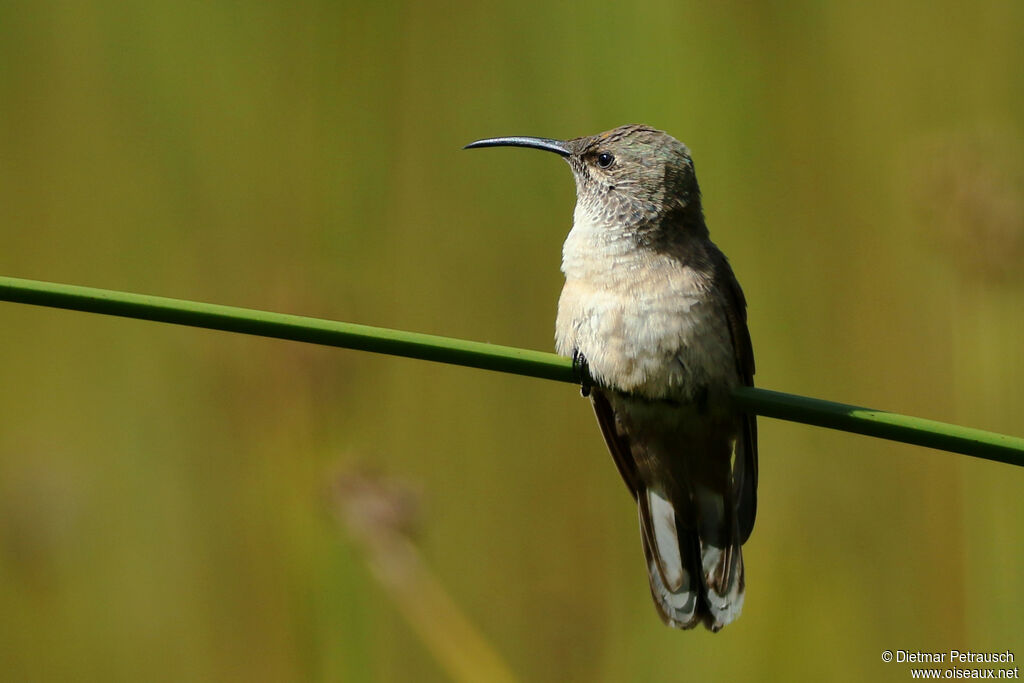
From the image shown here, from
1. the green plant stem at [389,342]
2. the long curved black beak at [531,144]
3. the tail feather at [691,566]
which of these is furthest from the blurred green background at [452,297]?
the green plant stem at [389,342]

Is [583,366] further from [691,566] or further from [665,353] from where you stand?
[691,566]

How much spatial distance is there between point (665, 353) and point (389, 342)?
1.23 metres

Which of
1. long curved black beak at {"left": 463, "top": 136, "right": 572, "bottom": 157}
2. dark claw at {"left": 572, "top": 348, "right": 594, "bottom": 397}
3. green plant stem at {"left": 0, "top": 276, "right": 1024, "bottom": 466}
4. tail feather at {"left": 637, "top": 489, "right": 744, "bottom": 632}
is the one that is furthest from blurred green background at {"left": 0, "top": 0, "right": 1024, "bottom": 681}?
green plant stem at {"left": 0, "top": 276, "right": 1024, "bottom": 466}

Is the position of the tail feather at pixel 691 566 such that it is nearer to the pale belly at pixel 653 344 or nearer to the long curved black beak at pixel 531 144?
the pale belly at pixel 653 344

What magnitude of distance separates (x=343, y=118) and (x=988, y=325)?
8.77ft

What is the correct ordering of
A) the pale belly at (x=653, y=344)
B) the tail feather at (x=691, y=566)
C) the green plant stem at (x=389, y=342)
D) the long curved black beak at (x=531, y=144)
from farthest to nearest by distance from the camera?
the long curved black beak at (x=531, y=144) < the tail feather at (x=691, y=566) < the pale belly at (x=653, y=344) < the green plant stem at (x=389, y=342)

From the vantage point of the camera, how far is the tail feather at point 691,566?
311cm

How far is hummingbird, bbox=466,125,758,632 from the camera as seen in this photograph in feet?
8.95

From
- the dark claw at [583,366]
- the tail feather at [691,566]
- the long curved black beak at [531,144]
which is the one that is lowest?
the tail feather at [691,566]

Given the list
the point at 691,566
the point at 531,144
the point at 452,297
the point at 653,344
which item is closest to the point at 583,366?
the point at 653,344

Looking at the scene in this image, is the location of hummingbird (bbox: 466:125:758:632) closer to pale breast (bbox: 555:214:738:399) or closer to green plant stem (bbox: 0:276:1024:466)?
pale breast (bbox: 555:214:738:399)

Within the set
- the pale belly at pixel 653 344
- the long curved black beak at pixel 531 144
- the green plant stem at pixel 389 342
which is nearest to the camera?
the green plant stem at pixel 389 342

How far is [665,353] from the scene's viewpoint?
2699mm

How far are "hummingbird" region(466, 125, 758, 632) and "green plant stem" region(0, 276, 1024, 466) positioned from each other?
0.93 meters
